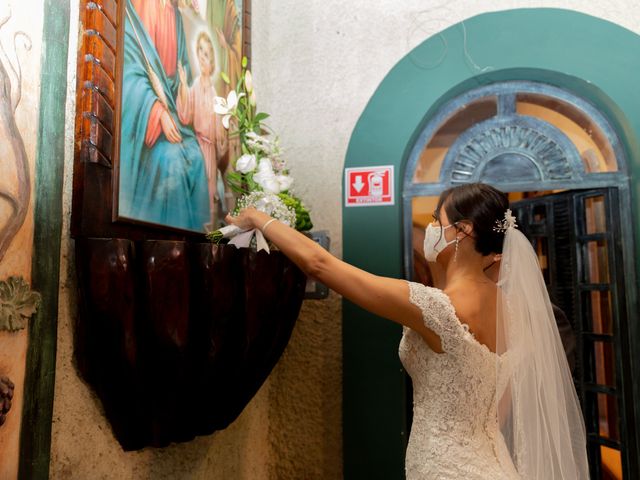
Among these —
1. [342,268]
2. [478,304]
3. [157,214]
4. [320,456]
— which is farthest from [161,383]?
[320,456]

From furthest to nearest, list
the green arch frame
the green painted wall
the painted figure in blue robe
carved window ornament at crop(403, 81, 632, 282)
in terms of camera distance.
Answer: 1. carved window ornament at crop(403, 81, 632, 282)
2. the green arch frame
3. the painted figure in blue robe
4. the green painted wall

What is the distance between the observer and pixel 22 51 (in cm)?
100

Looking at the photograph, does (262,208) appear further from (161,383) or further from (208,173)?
(161,383)

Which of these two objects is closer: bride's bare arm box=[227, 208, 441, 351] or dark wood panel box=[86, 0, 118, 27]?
dark wood panel box=[86, 0, 118, 27]

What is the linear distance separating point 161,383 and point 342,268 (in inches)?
24.3

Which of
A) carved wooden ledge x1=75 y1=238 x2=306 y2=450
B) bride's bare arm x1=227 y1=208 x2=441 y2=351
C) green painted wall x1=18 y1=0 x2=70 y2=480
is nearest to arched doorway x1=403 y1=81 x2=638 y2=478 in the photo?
bride's bare arm x1=227 y1=208 x2=441 y2=351

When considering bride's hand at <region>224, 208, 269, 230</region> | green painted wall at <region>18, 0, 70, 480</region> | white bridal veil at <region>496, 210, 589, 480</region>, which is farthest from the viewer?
bride's hand at <region>224, 208, 269, 230</region>

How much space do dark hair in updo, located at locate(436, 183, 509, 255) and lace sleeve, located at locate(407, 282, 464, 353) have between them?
258 mm

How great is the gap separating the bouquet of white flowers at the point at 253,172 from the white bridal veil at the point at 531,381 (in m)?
0.77

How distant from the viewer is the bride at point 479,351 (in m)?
1.51

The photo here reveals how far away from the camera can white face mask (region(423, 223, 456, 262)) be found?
5.47ft

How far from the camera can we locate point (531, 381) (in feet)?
5.09

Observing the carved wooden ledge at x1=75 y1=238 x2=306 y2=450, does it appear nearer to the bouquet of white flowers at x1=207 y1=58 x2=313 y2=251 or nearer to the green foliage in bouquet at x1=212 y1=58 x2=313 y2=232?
the bouquet of white flowers at x1=207 y1=58 x2=313 y2=251

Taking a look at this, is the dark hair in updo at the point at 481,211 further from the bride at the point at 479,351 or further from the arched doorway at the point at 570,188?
the arched doorway at the point at 570,188
